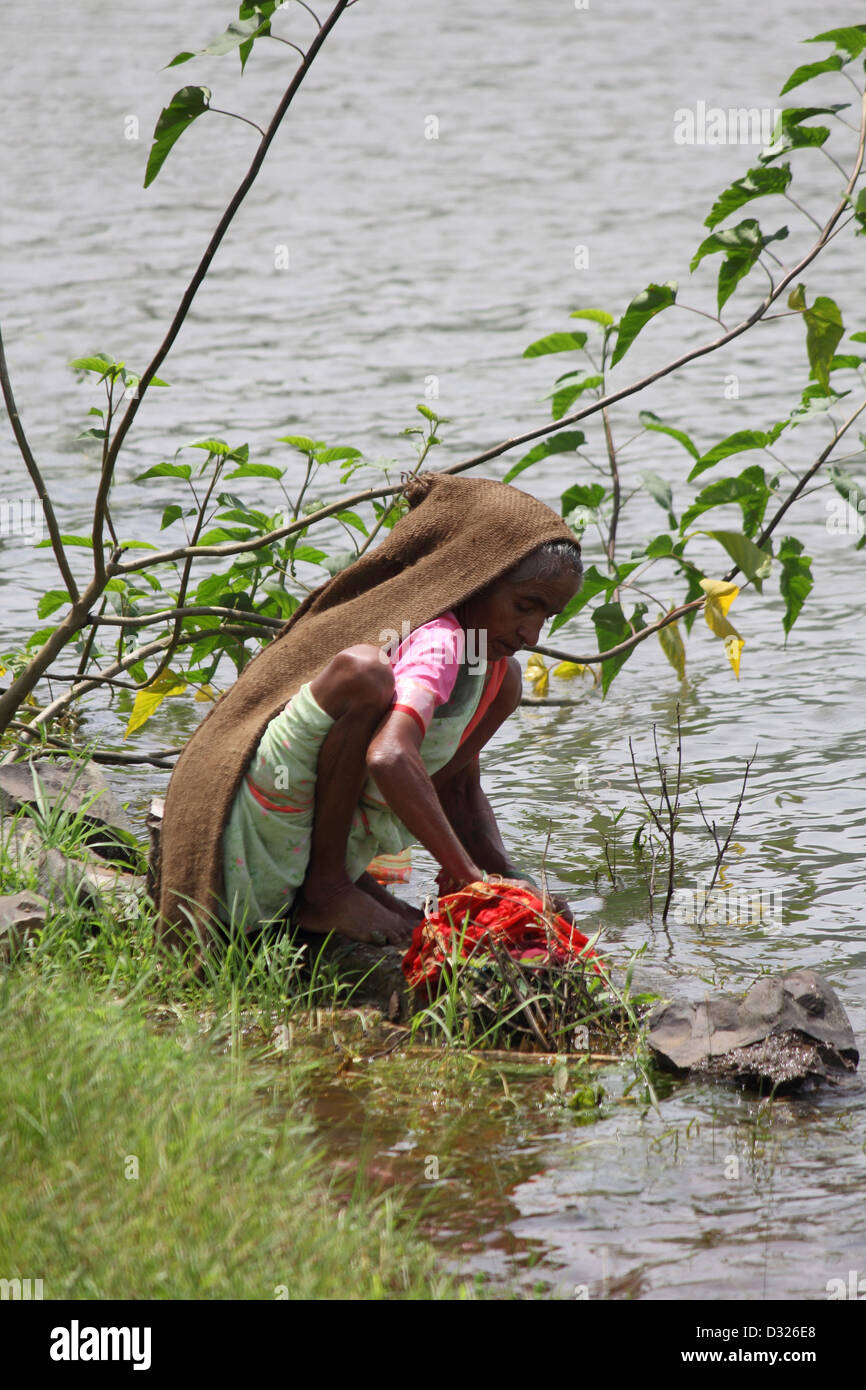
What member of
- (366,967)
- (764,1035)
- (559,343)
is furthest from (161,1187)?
(559,343)

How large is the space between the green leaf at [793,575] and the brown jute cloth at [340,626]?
1.26 meters

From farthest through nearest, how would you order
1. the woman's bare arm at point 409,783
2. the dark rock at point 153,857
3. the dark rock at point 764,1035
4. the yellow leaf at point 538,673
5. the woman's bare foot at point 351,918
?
the yellow leaf at point 538,673
the dark rock at point 153,857
the woman's bare foot at point 351,918
the woman's bare arm at point 409,783
the dark rock at point 764,1035

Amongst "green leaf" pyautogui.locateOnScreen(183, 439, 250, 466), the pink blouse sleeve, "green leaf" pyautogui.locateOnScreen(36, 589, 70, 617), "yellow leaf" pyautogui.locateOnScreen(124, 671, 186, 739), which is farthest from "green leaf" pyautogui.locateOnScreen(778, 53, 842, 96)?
"green leaf" pyautogui.locateOnScreen(36, 589, 70, 617)

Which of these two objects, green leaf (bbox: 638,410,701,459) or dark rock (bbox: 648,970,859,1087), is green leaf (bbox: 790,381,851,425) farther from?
dark rock (bbox: 648,970,859,1087)

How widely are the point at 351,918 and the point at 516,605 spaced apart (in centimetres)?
82

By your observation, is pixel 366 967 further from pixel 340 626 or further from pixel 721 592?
pixel 721 592

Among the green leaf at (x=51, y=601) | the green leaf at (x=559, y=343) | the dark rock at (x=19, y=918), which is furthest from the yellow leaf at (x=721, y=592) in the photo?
the green leaf at (x=51, y=601)

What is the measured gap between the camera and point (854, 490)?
479 cm

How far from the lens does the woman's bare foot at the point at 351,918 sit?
3.84 metres

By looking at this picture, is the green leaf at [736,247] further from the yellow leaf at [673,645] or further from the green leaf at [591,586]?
the yellow leaf at [673,645]

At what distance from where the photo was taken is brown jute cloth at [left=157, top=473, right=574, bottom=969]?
3.73 m

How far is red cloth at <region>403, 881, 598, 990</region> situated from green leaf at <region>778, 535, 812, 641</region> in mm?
1596
